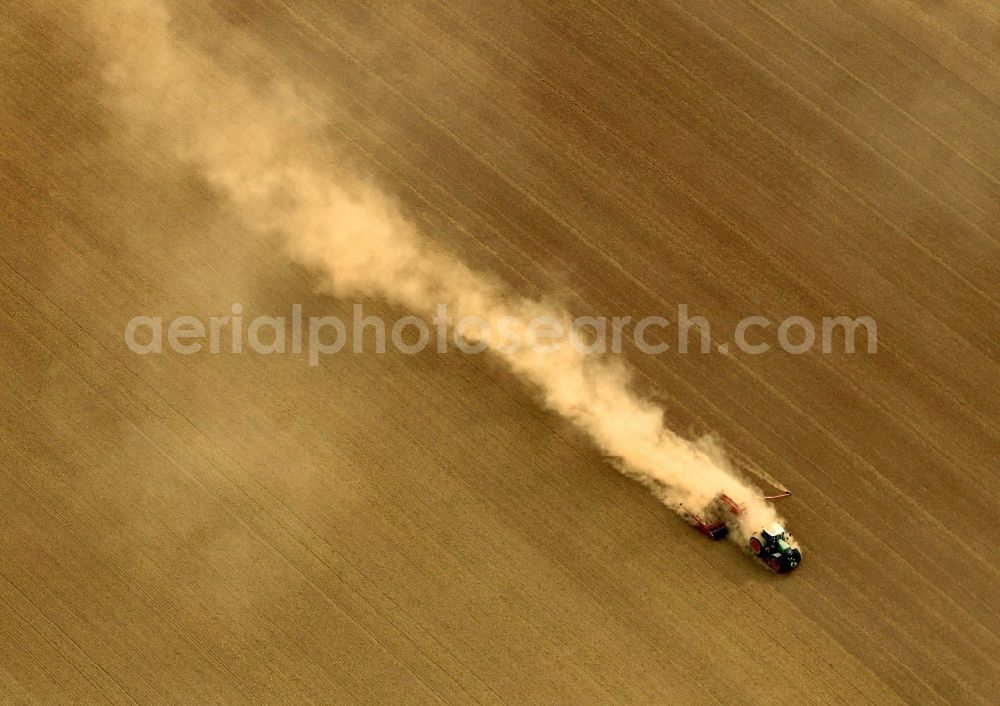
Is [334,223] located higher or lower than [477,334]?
higher

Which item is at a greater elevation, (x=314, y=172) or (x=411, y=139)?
(x=411, y=139)

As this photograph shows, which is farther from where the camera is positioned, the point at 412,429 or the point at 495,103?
the point at 495,103

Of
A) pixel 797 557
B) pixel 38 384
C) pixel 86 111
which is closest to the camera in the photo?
pixel 797 557

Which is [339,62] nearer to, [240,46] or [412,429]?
[240,46]

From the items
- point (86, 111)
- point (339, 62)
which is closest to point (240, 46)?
point (339, 62)

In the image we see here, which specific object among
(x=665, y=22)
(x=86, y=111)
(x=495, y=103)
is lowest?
(x=86, y=111)

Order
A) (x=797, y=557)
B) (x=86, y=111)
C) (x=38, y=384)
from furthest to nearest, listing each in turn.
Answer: (x=86, y=111) < (x=38, y=384) < (x=797, y=557)
